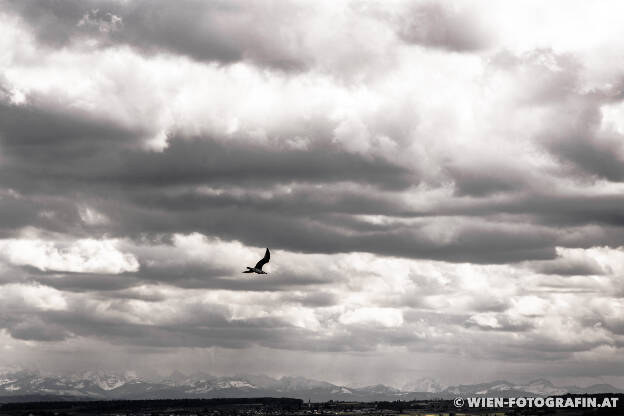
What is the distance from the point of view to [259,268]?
188 meters
